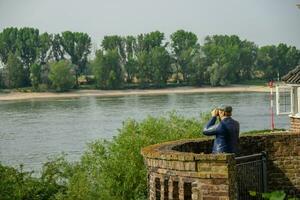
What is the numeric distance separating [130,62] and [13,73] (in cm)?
2170

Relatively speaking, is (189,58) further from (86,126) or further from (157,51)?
(86,126)

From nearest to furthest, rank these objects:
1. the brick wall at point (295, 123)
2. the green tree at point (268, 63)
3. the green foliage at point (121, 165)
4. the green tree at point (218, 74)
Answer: the green foliage at point (121, 165), the brick wall at point (295, 123), the green tree at point (218, 74), the green tree at point (268, 63)

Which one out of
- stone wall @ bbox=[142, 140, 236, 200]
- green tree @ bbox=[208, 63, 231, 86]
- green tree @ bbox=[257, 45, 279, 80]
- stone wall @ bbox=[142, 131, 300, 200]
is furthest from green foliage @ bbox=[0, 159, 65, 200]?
green tree @ bbox=[257, 45, 279, 80]

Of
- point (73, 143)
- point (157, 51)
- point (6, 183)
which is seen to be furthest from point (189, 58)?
point (6, 183)

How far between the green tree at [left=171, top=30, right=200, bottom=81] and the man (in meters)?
121

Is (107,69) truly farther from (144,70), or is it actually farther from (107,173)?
(107,173)

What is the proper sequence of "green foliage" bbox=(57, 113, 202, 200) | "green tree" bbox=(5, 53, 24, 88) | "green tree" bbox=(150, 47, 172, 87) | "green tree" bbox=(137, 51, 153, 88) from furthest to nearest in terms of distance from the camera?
"green tree" bbox=(137, 51, 153, 88), "green tree" bbox=(150, 47, 172, 87), "green tree" bbox=(5, 53, 24, 88), "green foliage" bbox=(57, 113, 202, 200)

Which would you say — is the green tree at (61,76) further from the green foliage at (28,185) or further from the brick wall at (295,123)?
the green foliage at (28,185)

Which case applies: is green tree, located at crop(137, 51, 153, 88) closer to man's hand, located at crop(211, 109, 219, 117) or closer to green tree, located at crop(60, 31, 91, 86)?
green tree, located at crop(60, 31, 91, 86)

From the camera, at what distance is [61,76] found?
391ft

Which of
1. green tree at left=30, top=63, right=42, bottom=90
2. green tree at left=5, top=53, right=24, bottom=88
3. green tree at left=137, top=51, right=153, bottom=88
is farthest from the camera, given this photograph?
green tree at left=137, top=51, right=153, bottom=88

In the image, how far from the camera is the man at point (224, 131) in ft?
26.9

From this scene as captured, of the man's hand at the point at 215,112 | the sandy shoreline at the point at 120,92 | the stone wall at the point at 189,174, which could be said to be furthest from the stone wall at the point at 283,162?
the sandy shoreline at the point at 120,92

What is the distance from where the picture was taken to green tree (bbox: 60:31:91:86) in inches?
5118
